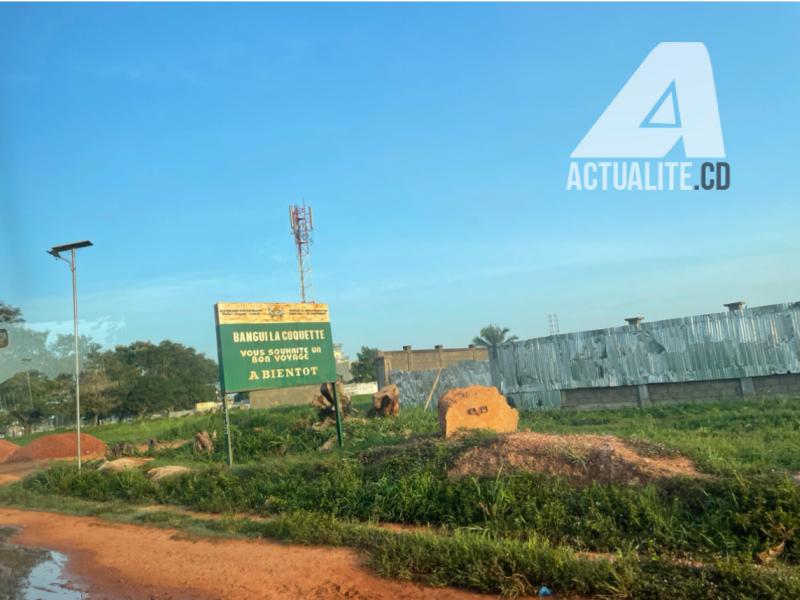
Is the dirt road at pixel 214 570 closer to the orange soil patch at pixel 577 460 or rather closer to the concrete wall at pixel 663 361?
the orange soil patch at pixel 577 460

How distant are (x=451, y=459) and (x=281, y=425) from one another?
954 centimetres

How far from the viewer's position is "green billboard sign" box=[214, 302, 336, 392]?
12.9 metres

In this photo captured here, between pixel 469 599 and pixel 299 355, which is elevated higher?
pixel 299 355

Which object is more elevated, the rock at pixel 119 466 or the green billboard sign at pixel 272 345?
the green billboard sign at pixel 272 345

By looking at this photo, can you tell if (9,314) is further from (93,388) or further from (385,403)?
(93,388)

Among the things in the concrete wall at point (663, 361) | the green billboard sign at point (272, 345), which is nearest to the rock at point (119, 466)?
the green billboard sign at point (272, 345)

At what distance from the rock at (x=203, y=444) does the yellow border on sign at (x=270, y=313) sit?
12.2 feet

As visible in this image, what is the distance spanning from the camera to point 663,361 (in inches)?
738

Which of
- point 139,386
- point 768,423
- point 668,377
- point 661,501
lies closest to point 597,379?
point 668,377

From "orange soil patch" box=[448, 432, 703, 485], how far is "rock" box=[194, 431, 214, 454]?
870cm

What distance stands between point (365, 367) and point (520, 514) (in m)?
62.7

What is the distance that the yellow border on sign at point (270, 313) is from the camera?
13.0 metres

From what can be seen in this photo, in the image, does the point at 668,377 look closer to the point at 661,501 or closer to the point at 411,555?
the point at 661,501

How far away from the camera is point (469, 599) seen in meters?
4.94
